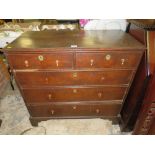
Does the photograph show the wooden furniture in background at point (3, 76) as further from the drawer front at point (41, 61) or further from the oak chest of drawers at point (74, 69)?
the drawer front at point (41, 61)

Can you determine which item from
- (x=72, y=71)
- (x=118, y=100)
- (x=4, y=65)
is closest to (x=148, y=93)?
(x=118, y=100)

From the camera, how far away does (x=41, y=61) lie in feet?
4.17

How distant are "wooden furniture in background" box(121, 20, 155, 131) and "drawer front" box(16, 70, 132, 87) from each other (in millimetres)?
140

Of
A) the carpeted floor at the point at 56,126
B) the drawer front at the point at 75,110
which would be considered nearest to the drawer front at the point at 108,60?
the drawer front at the point at 75,110

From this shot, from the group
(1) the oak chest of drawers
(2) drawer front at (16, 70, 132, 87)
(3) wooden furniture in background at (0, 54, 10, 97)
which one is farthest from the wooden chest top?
(3) wooden furniture in background at (0, 54, 10, 97)

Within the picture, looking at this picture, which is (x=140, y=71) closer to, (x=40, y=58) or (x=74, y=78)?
(x=74, y=78)

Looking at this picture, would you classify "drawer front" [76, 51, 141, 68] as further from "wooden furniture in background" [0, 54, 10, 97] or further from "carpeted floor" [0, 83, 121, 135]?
"wooden furniture in background" [0, 54, 10, 97]

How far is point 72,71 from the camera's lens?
134 cm

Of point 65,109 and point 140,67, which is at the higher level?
point 140,67

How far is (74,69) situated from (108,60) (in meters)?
0.31

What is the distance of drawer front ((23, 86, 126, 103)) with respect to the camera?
1503 millimetres

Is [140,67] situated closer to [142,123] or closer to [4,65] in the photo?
[142,123]

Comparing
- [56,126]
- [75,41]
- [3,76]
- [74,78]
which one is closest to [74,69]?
[74,78]
